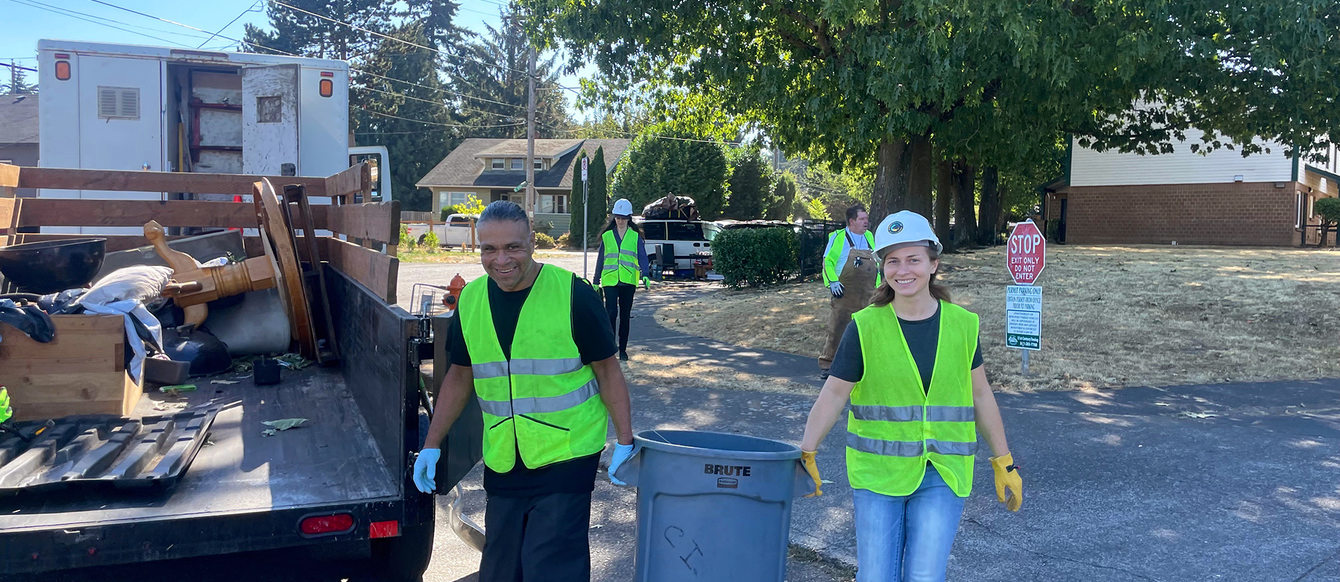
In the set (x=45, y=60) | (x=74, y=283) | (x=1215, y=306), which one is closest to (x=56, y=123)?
(x=45, y=60)

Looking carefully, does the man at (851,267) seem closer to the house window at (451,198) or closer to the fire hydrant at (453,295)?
the fire hydrant at (453,295)

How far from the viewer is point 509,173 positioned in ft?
186

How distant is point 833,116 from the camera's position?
12.8 metres

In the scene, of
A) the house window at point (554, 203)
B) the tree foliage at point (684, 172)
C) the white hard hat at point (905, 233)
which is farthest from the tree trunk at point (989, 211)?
the white hard hat at point (905, 233)

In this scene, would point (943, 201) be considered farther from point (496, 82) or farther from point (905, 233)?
point (496, 82)

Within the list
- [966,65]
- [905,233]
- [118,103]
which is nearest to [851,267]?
[966,65]

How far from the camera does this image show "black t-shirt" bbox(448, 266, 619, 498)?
3219mm

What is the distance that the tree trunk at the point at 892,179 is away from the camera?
564 inches

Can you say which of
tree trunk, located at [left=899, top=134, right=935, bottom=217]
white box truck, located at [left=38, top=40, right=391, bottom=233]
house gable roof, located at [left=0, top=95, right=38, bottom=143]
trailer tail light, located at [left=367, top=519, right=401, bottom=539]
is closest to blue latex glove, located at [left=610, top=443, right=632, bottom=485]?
trailer tail light, located at [left=367, top=519, right=401, bottom=539]

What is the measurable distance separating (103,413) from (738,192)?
4097 centimetres

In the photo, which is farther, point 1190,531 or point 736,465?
point 1190,531

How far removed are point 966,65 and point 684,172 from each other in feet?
101

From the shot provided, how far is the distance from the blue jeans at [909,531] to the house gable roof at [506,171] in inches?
2014

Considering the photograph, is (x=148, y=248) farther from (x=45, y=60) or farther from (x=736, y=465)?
(x=736, y=465)
